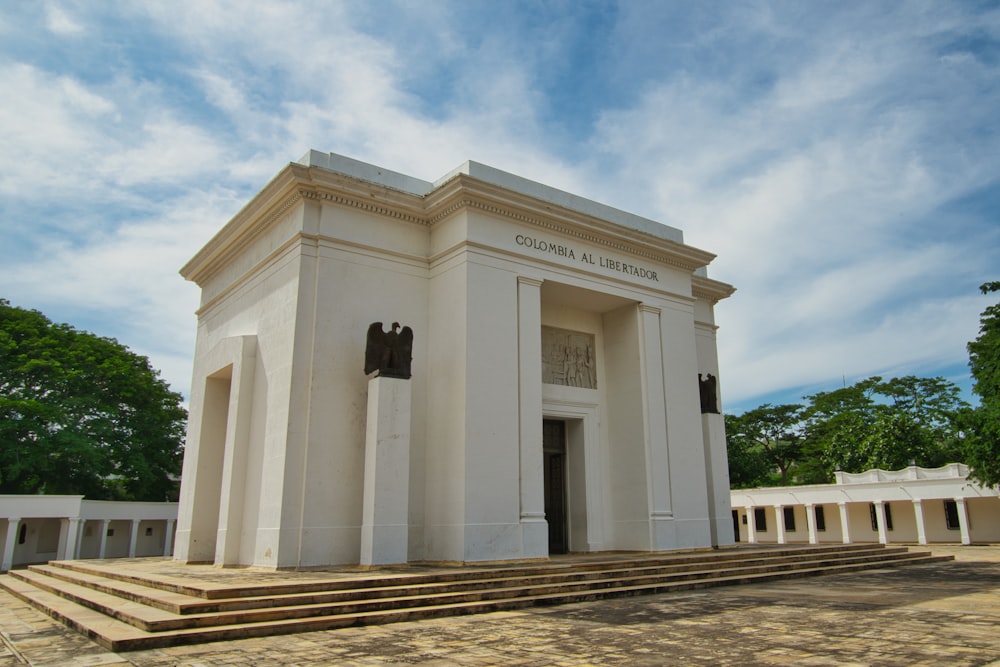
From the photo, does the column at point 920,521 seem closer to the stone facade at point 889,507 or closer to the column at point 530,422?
the stone facade at point 889,507

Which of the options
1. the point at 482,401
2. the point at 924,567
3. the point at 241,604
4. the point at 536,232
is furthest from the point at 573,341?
the point at 241,604

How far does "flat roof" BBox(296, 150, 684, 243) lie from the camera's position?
12.3 meters

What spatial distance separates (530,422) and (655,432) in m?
3.17

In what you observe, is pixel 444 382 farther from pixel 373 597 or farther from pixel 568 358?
pixel 373 597

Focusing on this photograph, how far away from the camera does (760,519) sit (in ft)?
116

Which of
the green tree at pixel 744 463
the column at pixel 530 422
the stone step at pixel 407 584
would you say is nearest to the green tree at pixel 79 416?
the stone step at pixel 407 584

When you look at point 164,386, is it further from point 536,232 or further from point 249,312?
point 536,232

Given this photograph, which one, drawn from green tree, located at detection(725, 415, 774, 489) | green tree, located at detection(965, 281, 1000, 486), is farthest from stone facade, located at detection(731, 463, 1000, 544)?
green tree, located at detection(965, 281, 1000, 486)

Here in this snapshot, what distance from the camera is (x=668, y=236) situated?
51.7ft

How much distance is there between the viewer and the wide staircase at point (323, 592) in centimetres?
654

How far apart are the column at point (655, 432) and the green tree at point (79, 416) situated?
2357 centimetres

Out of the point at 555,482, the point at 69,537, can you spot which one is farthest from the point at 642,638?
the point at 69,537

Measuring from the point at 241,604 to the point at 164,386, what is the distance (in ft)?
92.6

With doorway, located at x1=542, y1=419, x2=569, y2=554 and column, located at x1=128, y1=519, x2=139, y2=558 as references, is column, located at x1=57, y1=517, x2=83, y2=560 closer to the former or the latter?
column, located at x1=128, y1=519, x2=139, y2=558
